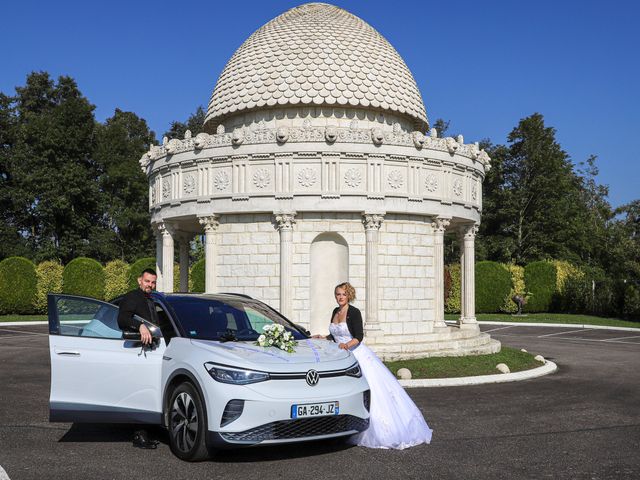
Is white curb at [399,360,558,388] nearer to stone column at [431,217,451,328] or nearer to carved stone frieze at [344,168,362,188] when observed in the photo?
stone column at [431,217,451,328]

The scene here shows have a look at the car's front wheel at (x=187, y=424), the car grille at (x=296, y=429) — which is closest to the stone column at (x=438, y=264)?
the car grille at (x=296, y=429)

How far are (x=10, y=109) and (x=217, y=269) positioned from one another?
46747 mm

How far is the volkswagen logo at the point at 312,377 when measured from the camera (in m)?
6.92

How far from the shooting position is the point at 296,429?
6.79 m

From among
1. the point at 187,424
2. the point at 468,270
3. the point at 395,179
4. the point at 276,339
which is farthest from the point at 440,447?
the point at 468,270

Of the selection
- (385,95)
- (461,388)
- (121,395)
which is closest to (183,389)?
(121,395)

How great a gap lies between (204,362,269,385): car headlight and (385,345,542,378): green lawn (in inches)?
331

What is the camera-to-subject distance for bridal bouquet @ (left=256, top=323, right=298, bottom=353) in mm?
7426

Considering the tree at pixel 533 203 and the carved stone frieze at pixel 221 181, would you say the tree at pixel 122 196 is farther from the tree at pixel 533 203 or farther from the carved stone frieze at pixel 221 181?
the carved stone frieze at pixel 221 181

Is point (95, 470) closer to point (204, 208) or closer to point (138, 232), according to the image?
point (204, 208)

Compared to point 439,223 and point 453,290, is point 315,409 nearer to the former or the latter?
point 439,223

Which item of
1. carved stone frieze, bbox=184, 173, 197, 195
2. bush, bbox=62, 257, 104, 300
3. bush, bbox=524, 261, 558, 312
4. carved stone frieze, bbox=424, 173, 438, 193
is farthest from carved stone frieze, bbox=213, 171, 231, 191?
bush, bbox=524, 261, 558, 312

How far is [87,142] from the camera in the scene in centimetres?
5484

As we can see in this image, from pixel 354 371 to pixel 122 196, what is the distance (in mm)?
52442
